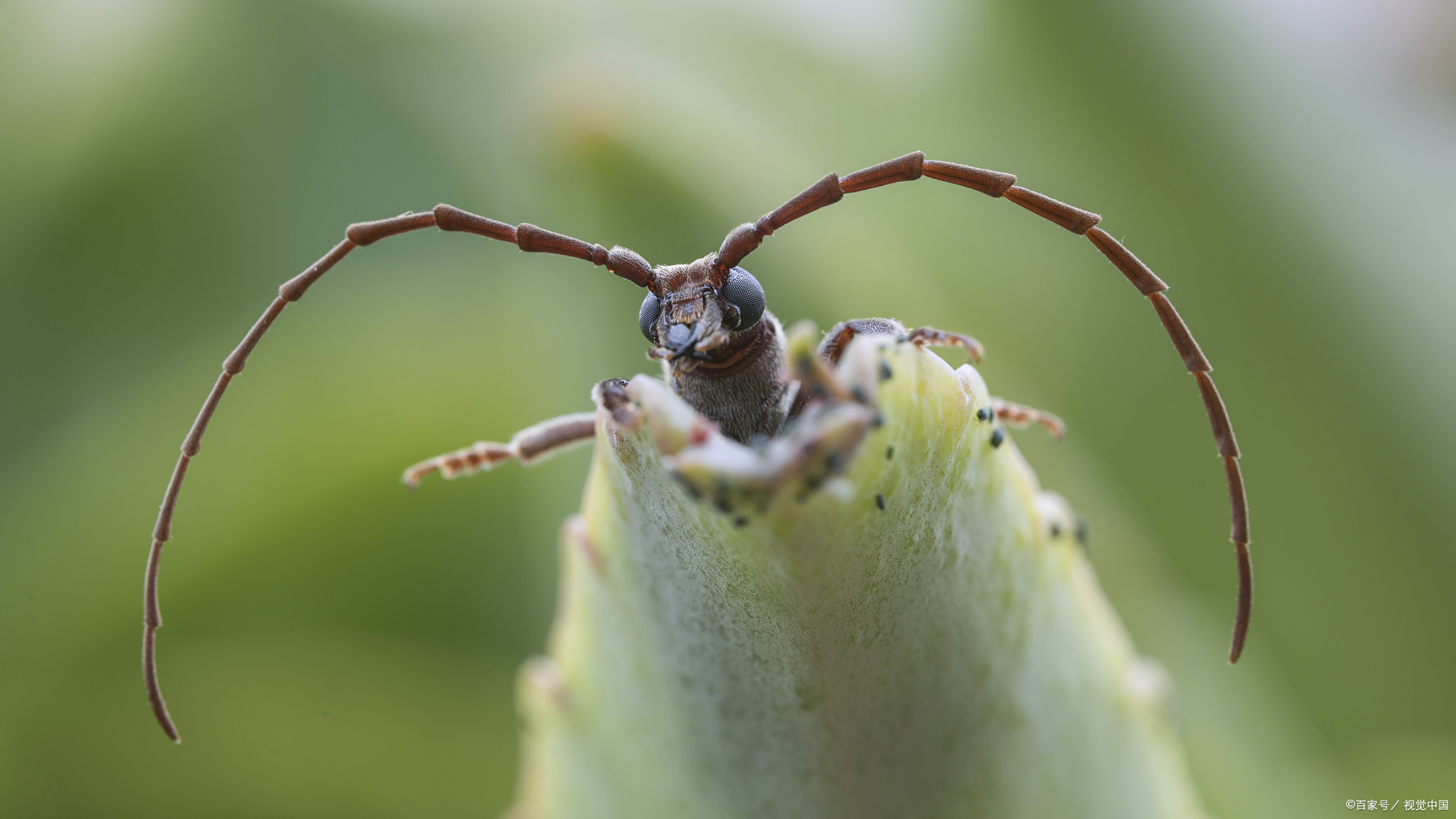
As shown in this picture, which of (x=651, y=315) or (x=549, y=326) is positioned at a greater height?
(x=549, y=326)

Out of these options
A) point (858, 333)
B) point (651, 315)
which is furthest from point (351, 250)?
point (858, 333)

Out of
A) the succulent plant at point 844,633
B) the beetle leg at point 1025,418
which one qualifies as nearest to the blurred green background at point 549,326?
the beetle leg at point 1025,418

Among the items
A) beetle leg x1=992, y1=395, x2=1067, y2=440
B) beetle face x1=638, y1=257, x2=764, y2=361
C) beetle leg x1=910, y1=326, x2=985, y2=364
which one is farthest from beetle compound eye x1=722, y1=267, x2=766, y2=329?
beetle leg x1=992, y1=395, x2=1067, y2=440

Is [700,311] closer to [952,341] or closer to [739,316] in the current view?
[739,316]

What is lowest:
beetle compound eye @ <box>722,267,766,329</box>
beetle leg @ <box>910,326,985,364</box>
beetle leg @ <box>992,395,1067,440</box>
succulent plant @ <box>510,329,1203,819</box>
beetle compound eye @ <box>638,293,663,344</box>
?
succulent plant @ <box>510,329,1203,819</box>

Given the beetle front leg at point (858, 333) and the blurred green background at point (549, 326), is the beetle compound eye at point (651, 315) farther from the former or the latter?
the blurred green background at point (549, 326)

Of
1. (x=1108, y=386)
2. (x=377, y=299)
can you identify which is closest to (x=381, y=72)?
(x=377, y=299)

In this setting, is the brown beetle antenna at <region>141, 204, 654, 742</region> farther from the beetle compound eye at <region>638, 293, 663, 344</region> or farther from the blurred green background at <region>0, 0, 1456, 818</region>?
the blurred green background at <region>0, 0, 1456, 818</region>
